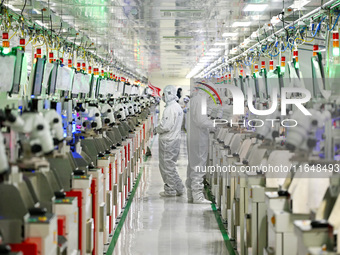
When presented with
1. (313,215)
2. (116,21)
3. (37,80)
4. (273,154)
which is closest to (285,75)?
(273,154)

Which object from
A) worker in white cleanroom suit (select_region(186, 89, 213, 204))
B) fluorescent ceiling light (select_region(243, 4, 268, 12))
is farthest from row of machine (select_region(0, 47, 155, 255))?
fluorescent ceiling light (select_region(243, 4, 268, 12))

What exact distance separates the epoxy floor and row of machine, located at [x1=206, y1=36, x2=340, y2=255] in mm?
402

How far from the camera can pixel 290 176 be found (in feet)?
13.5

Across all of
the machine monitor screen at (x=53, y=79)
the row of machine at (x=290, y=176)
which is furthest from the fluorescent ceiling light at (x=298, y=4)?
the machine monitor screen at (x=53, y=79)

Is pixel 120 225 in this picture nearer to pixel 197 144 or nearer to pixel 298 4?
pixel 197 144

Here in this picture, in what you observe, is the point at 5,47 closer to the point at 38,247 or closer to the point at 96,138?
the point at 96,138

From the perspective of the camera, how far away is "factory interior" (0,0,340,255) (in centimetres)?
348

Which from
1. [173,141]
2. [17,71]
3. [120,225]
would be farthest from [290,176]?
[173,141]

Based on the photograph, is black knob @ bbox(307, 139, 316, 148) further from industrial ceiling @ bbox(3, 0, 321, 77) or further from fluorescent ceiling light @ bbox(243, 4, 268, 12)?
fluorescent ceiling light @ bbox(243, 4, 268, 12)

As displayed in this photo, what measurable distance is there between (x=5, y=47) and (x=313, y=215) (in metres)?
3.62

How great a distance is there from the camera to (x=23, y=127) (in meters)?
3.38

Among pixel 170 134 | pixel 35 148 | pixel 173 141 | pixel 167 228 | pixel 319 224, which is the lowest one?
pixel 167 228

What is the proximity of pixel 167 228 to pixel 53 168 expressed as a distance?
3158 millimetres

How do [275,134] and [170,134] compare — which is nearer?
[275,134]
